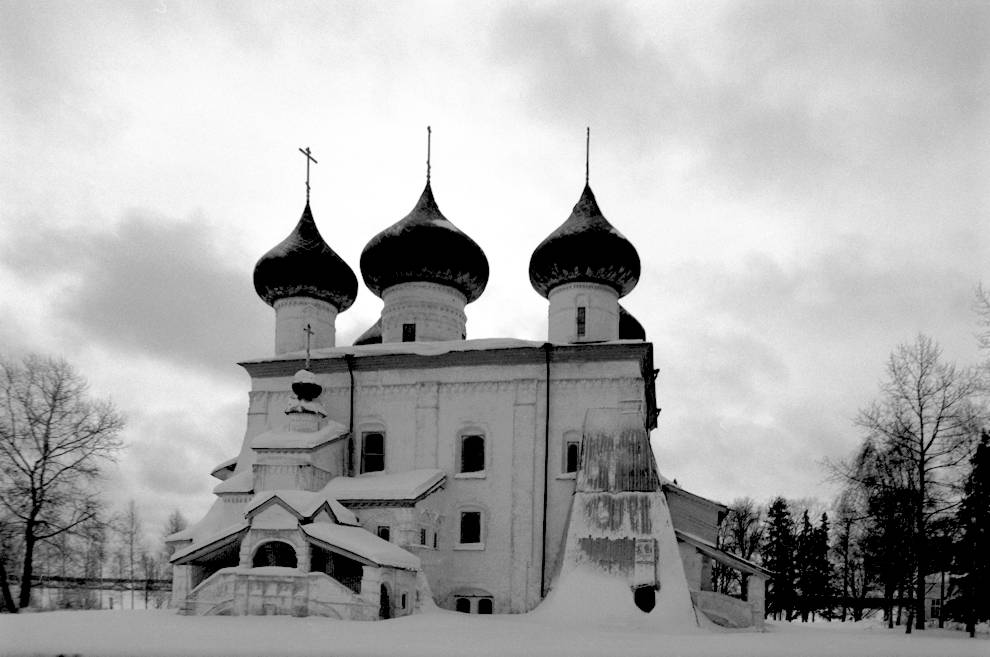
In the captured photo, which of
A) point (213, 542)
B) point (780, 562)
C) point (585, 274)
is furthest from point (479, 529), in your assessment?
point (780, 562)

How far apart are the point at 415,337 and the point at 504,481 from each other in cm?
585

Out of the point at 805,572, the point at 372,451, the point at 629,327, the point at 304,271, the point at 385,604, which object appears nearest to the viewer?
the point at 385,604

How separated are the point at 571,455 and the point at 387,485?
5074 mm

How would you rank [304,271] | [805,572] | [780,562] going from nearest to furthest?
1. [304,271]
2. [805,572]
3. [780,562]

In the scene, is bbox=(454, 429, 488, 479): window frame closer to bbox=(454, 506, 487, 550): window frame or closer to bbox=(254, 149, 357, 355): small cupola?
bbox=(454, 506, 487, 550): window frame

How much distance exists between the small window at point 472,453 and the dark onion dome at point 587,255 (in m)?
5.25

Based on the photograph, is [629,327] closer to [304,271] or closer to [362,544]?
[304,271]

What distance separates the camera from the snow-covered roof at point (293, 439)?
22828mm

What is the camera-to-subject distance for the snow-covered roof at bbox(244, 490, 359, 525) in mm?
20484

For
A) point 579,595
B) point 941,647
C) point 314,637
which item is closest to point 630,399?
point 579,595

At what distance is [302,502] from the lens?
67.9 ft

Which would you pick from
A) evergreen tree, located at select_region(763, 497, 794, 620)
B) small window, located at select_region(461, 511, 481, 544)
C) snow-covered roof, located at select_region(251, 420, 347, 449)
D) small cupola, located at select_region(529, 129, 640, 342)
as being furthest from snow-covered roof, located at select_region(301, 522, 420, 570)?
evergreen tree, located at select_region(763, 497, 794, 620)

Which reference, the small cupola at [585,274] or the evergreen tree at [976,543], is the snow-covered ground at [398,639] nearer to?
the evergreen tree at [976,543]

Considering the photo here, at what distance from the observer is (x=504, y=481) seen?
2361cm
